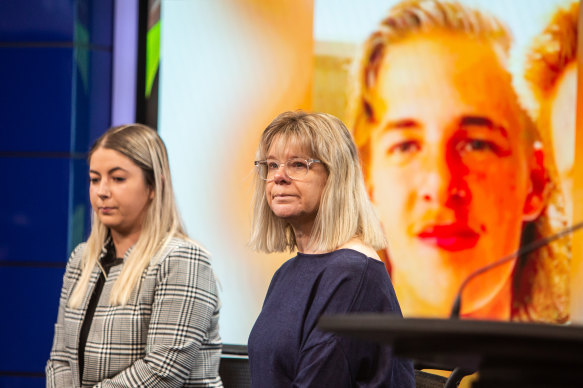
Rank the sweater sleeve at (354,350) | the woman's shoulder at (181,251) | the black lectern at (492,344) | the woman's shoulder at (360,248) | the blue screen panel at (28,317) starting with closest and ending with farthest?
the black lectern at (492,344) → the sweater sleeve at (354,350) → the woman's shoulder at (360,248) → the woman's shoulder at (181,251) → the blue screen panel at (28,317)

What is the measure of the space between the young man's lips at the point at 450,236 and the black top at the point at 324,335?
166 cm

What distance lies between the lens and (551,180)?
3346mm

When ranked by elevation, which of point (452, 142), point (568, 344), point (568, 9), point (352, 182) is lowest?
point (568, 344)

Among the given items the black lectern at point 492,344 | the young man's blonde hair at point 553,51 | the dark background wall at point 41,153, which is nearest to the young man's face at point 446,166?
the young man's blonde hair at point 553,51

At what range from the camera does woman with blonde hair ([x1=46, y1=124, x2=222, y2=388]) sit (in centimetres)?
226

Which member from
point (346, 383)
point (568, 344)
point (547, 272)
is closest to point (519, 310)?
point (547, 272)

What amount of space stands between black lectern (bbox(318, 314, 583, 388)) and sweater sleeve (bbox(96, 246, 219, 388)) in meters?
1.52

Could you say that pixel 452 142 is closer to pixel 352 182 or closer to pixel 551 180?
pixel 551 180

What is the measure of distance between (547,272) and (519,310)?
220 mm

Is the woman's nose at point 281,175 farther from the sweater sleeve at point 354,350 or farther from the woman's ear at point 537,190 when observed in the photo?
the woman's ear at point 537,190

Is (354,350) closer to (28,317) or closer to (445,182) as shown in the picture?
(445,182)

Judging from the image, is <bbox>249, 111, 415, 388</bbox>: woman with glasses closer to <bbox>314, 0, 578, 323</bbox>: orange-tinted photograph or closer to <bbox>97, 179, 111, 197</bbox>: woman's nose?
<bbox>97, 179, 111, 197</bbox>: woman's nose

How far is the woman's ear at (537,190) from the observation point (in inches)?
132

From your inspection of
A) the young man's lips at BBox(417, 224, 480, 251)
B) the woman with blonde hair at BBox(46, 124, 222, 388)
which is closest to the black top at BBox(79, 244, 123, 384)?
the woman with blonde hair at BBox(46, 124, 222, 388)
